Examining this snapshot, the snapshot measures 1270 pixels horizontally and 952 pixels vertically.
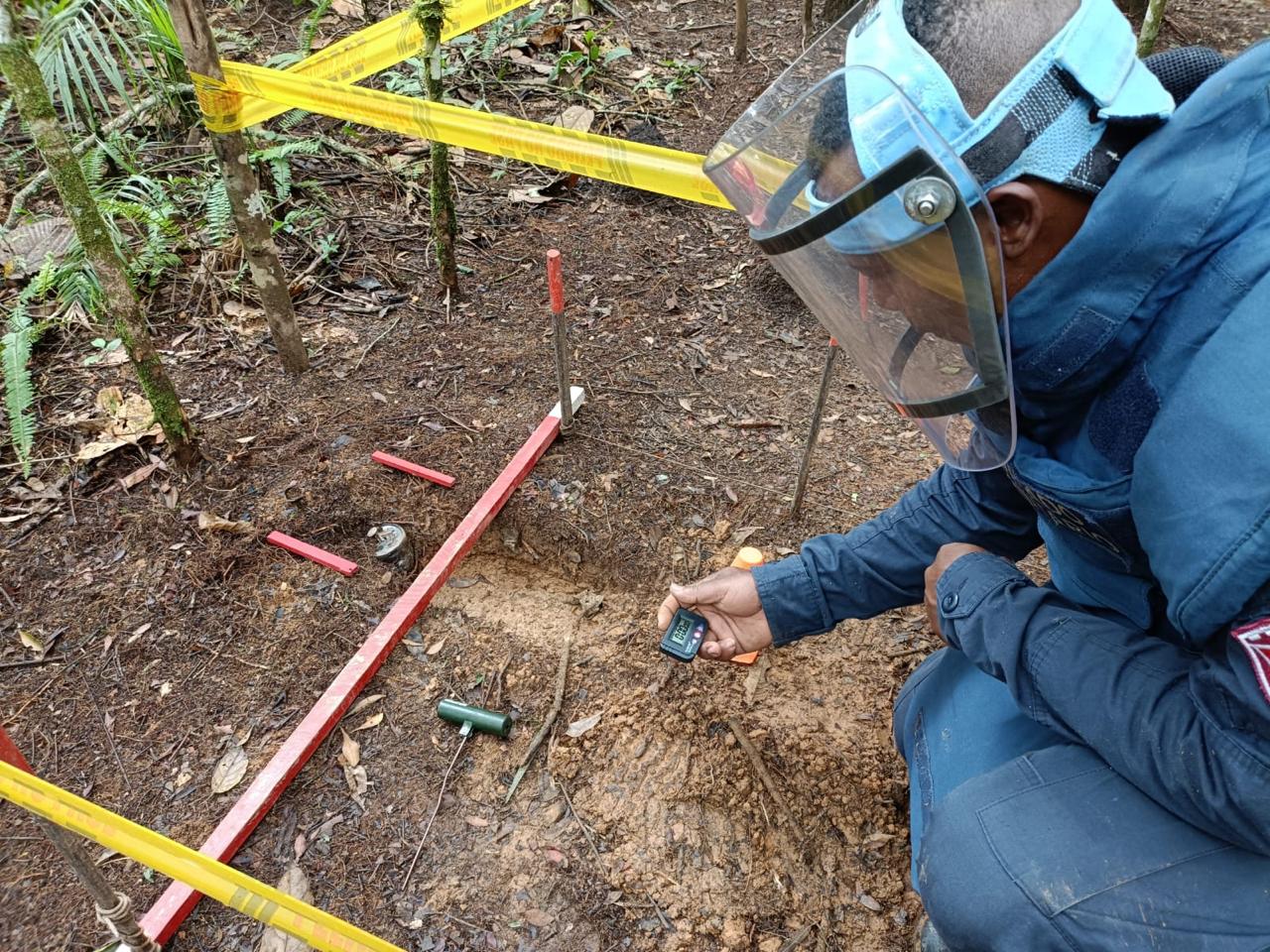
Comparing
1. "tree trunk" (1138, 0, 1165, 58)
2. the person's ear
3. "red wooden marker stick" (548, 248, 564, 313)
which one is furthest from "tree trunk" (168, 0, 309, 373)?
"tree trunk" (1138, 0, 1165, 58)

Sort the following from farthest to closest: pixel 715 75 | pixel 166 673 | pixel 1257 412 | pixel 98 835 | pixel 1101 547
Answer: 1. pixel 715 75
2. pixel 166 673
3. pixel 1101 547
4. pixel 98 835
5. pixel 1257 412

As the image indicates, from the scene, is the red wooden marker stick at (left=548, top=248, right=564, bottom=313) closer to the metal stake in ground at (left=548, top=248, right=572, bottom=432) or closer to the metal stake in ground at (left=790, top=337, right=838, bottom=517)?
the metal stake in ground at (left=548, top=248, right=572, bottom=432)

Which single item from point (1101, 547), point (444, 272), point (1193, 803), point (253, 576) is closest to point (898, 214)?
point (1101, 547)

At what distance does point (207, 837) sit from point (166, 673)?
643 millimetres

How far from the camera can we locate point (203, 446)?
11.2ft

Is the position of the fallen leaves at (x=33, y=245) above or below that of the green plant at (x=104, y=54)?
below

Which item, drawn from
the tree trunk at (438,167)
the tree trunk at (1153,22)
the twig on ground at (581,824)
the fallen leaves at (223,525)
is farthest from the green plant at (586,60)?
the twig on ground at (581,824)

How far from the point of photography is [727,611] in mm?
2336

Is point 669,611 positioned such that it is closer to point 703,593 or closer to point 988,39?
point 703,593

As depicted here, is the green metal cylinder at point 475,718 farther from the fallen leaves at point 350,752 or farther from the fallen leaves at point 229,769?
the fallen leaves at point 229,769

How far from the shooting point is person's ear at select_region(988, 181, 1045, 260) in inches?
47.3

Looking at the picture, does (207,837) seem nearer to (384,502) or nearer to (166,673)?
(166,673)

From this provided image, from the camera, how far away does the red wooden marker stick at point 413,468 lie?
10.8 ft

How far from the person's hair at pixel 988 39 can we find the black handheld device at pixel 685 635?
1.54 m
